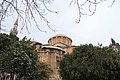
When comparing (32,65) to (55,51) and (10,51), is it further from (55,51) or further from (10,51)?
(55,51)

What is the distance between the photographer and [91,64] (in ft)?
95.2

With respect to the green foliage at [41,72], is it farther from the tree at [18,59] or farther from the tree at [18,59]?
the tree at [18,59]

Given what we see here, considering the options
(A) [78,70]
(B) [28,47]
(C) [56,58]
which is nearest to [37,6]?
(A) [78,70]

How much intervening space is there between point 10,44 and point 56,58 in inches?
568

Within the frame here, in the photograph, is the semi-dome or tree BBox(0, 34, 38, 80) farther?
the semi-dome

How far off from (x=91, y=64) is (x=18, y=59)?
7661 mm

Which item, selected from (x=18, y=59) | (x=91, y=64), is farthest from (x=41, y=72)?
(x=91, y=64)

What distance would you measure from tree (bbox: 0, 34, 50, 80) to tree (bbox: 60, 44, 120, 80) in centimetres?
363

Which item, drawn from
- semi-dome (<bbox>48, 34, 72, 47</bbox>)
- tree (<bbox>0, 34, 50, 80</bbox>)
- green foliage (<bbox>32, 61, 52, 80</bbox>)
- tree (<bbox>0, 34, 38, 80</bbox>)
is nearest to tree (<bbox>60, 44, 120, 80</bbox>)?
green foliage (<bbox>32, 61, 52, 80</bbox>)

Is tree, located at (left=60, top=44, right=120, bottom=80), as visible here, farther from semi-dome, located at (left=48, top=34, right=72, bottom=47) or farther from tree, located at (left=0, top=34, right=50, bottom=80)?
semi-dome, located at (left=48, top=34, right=72, bottom=47)

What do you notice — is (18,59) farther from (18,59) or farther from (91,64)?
(91,64)

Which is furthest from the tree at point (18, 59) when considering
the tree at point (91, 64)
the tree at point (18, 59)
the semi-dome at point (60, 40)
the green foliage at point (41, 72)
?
the semi-dome at point (60, 40)

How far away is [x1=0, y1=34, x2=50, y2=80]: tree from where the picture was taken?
29.3m

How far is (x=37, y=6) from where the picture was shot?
3.81 meters
